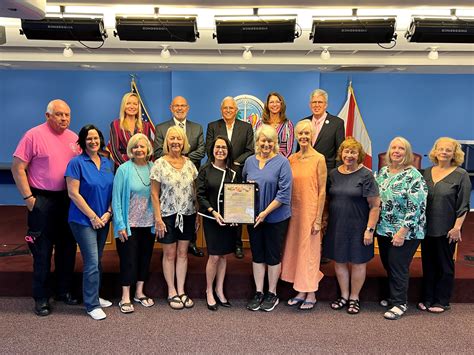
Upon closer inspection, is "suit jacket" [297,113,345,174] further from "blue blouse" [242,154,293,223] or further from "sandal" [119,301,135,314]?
"sandal" [119,301,135,314]

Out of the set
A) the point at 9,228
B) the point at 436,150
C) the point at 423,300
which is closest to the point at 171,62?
the point at 9,228

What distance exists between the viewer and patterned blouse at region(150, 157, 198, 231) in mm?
3086

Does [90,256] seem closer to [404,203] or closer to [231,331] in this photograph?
[231,331]

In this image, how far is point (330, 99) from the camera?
23.7ft

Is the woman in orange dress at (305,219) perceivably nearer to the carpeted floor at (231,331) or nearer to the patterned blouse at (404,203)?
the carpeted floor at (231,331)

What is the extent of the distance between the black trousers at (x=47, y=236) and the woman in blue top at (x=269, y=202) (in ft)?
4.77

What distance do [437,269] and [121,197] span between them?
2.61 metres

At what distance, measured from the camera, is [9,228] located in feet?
18.1

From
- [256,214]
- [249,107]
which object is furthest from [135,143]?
[249,107]

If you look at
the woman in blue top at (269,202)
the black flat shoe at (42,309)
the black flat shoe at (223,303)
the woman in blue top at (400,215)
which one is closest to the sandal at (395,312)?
the woman in blue top at (400,215)

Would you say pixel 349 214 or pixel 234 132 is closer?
pixel 349 214

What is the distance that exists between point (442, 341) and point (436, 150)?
56.4 inches

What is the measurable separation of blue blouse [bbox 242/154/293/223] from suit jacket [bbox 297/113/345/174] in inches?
23.3

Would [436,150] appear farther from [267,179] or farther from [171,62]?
[171,62]
